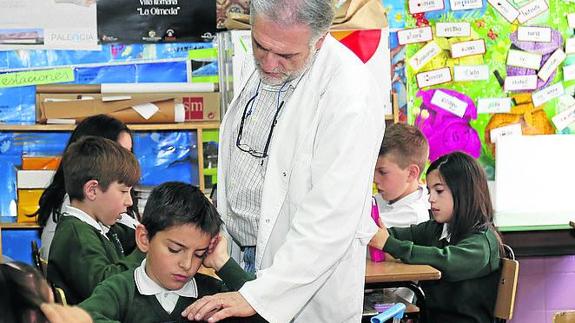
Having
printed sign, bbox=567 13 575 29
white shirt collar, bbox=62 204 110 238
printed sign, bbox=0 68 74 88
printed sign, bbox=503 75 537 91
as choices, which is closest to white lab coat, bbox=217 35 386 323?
white shirt collar, bbox=62 204 110 238

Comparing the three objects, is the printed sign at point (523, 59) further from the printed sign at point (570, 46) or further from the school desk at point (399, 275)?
the school desk at point (399, 275)

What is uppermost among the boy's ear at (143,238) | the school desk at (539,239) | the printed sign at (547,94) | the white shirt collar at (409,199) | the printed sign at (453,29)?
the printed sign at (453,29)

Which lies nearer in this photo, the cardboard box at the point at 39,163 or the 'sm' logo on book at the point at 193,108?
the cardboard box at the point at 39,163

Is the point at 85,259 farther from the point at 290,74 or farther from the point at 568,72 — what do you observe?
the point at 568,72

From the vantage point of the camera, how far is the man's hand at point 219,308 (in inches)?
82.6

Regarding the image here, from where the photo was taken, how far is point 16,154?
5266 millimetres

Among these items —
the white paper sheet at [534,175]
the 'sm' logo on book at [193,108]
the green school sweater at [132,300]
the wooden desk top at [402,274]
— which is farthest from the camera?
the white paper sheet at [534,175]

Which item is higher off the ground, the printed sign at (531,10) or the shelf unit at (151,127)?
the printed sign at (531,10)

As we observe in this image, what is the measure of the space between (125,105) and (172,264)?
9.47 feet

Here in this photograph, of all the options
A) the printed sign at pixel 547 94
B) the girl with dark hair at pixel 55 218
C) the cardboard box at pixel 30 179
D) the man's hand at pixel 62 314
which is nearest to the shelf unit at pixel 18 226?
the cardboard box at pixel 30 179

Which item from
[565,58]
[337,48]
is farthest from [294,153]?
[565,58]

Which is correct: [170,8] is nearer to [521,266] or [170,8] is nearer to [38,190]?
[38,190]

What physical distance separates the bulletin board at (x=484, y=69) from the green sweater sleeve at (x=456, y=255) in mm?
1995

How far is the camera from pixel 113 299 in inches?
88.9
